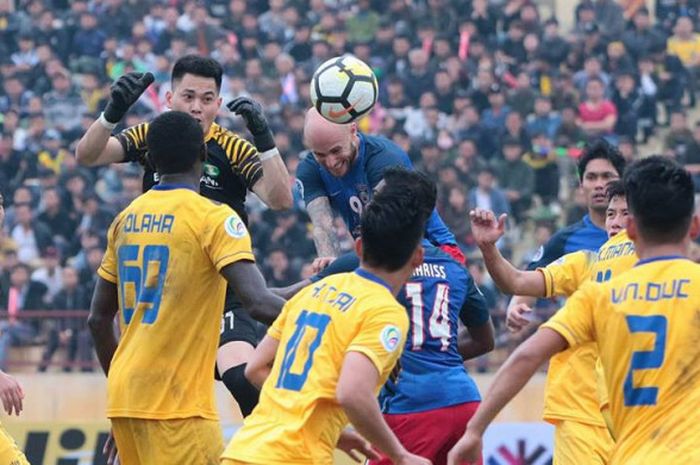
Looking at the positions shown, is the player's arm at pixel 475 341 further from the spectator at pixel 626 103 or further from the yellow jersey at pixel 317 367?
the spectator at pixel 626 103

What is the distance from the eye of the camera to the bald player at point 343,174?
9.95 meters

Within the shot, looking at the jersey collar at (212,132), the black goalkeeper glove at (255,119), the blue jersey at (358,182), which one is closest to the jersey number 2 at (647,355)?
the blue jersey at (358,182)

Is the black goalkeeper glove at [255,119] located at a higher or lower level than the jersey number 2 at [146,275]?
higher

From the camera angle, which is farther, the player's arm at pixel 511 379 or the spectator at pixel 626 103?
the spectator at pixel 626 103

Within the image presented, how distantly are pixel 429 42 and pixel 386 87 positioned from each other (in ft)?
4.90

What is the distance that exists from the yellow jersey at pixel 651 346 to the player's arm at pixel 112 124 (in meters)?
3.69

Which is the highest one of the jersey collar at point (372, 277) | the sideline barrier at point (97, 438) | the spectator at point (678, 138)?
the spectator at point (678, 138)

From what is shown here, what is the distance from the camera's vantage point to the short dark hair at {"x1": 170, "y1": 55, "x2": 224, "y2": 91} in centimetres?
1018

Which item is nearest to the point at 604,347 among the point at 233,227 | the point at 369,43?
the point at 233,227

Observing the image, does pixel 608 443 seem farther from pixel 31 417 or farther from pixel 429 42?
pixel 429 42

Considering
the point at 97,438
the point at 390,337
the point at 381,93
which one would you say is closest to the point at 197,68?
the point at 390,337

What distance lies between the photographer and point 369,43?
84.5 feet

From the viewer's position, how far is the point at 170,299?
830 centimetres

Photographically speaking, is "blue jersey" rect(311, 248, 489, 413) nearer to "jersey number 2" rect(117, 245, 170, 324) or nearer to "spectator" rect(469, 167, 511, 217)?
"jersey number 2" rect(117, 245, 170, 324)
